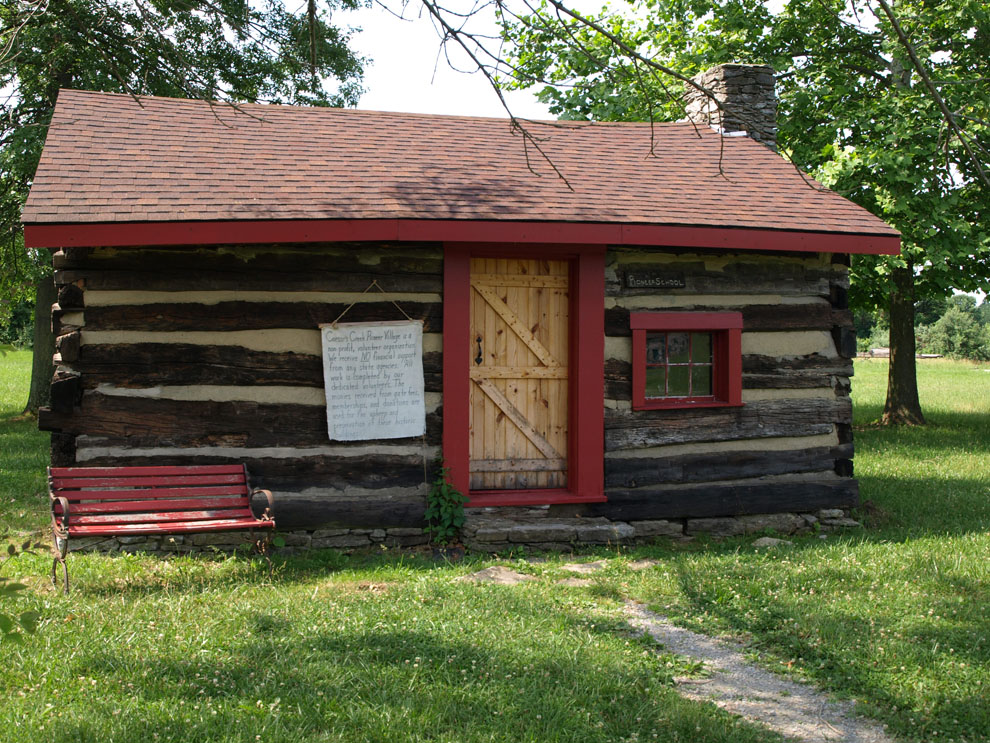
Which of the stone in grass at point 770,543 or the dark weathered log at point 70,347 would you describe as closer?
the dark weathered log at point 70,347

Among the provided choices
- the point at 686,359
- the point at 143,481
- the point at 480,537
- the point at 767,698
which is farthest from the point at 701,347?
the point at 143,481

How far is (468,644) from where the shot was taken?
185 inches

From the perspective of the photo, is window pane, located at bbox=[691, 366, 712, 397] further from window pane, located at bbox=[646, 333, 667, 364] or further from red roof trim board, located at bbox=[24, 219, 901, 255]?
red roof trim board, located at bbox=[24, 219, 901, 255]

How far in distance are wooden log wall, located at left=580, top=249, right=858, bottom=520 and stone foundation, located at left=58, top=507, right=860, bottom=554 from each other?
0.81 ft

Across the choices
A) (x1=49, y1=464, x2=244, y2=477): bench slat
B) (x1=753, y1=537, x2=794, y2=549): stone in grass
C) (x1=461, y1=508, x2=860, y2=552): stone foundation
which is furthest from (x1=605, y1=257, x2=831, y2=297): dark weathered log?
(x1=49, y1=464, x2=244, y2=477): bench slat

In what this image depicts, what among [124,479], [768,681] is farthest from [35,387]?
[768,681]

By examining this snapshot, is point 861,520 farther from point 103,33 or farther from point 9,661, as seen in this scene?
point 103,33

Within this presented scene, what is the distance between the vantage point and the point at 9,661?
14.1 feet

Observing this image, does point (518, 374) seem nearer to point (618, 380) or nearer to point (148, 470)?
point (618, 380)

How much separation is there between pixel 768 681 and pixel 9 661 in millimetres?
3802

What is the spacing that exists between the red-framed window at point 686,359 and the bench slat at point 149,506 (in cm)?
355

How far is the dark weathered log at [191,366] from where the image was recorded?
23.0ft

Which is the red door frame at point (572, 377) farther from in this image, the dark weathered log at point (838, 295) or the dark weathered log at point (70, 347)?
the dark weathered log at point (70, 347)

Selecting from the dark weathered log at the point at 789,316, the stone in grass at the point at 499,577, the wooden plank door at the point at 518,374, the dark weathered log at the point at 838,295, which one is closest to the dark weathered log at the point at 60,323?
the wooden plank door at the point at 518,374
